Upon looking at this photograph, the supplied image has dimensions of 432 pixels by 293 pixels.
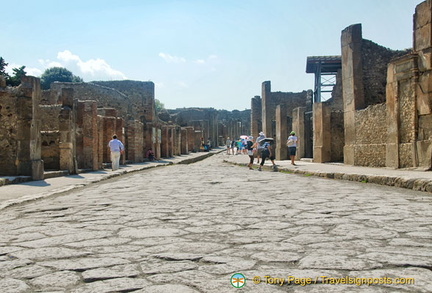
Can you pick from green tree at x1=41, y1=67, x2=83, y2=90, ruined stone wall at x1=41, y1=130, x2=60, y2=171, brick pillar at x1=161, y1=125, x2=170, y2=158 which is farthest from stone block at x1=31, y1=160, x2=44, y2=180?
green tree at x1=41, y1=67, x2=83, y2=90

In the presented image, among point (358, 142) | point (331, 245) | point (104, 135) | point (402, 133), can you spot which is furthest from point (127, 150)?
point (331, 245)

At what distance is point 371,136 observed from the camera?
1416 cm

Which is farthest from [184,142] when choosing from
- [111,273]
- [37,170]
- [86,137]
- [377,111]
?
[111,273]

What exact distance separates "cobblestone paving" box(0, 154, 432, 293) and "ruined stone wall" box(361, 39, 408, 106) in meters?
10.9

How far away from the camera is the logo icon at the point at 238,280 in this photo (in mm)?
2389

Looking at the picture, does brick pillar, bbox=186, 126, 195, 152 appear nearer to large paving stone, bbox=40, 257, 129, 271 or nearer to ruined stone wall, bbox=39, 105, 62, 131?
ruined stone wall, bbox=39, 105, 62, 131

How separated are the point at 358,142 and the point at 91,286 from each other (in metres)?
13.6

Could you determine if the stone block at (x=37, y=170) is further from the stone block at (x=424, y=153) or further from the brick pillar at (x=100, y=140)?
the stone block at (x=424, y=153)

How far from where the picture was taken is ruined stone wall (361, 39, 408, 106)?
16.2 m

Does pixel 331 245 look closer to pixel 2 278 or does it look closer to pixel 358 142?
pixel 2 278

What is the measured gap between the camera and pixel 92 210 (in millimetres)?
5520

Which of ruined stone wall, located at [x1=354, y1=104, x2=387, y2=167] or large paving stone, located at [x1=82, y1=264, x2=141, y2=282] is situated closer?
large paving stone, located at [x1=82, y1=264, x2=141, y2=282]

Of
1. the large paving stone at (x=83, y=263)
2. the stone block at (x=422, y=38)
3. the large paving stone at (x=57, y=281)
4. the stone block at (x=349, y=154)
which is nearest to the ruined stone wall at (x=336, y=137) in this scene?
the stone block at (x=349, y=154)

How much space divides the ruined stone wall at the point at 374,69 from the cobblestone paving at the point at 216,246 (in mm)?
10922
